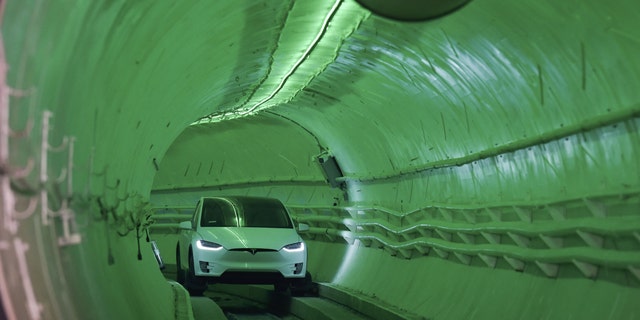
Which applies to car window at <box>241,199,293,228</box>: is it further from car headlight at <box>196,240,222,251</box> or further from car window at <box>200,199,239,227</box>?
car headlight at <box>196,240,222,251</box>

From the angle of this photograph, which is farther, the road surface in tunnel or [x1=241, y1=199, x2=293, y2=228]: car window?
[x1=241, y1=199, x2=293, y2=228]: car window

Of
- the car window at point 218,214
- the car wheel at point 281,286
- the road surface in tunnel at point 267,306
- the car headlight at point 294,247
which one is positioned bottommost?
the road surface in tunnel at point 267,306

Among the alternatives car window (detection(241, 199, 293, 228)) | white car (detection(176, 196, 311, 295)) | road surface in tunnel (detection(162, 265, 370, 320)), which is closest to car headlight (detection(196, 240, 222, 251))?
white car (detection(176, 196, 311, 295))

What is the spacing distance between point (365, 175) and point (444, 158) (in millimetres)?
5036

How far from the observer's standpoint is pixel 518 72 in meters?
9.27

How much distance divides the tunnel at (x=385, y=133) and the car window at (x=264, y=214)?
64.2 inches

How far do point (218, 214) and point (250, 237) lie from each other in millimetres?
1166

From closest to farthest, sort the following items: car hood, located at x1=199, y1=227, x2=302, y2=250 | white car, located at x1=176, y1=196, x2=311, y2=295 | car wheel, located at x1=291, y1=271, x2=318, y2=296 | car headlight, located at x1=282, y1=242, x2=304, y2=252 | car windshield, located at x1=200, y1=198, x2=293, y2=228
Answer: white car, located at x1=176, y1=196, x2=311, y2=295
car hood, located at x1=199, y1=227, x2=302, y2=250
car headlight, located at x1=282, y1=242, x2=304, y2=252
car wheel, located at x1=291, y1=271, x2=318, y2=296
car windshield, located at x1=200, y1=198, x2=293, y2=228

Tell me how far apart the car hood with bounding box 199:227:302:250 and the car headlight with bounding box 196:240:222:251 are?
7 cm

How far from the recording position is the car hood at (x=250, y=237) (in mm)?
15570

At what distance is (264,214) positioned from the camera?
1706 centimetres

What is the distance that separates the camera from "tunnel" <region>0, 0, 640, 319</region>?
4633 millimetres

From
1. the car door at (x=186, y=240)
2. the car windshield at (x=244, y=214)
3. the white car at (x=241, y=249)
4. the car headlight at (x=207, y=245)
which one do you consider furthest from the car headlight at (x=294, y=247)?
the car door at (x=186, y=240)

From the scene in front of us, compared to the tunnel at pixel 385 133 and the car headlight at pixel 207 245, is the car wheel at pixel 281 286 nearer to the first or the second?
the car headlight at pixel 207 245
